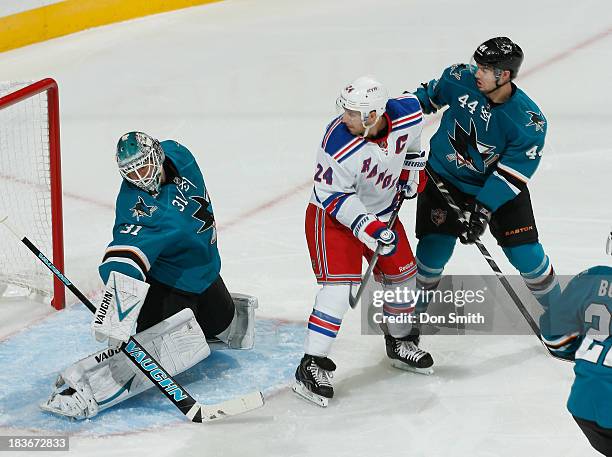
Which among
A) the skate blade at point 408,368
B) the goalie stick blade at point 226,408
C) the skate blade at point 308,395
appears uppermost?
the goalie stick blade at point 226,408


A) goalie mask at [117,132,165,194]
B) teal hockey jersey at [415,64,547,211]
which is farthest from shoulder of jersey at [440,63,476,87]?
goalie mask at [117,132,165,194]

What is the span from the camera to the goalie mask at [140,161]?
3145mm

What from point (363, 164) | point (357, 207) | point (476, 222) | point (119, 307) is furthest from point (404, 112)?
point (119, 307)

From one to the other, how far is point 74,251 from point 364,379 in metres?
1.46

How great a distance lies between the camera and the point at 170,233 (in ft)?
10.5

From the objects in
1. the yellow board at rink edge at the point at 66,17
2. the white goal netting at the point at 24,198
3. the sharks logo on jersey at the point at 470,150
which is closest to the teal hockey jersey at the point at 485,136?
the sharks logo on jersey at the point at 470,150

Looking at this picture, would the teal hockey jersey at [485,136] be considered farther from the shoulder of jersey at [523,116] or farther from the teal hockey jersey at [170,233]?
the teal hockey jersey at [170,233]

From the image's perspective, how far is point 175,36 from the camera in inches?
262

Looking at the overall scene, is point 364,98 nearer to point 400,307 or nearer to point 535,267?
point 400,307

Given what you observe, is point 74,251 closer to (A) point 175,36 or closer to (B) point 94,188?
(B) point 94,188

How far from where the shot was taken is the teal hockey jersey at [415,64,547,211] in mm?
3350

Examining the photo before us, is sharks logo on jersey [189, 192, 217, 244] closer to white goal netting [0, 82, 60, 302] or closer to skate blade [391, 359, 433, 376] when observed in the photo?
skate blade [391, 359, 433, 376]

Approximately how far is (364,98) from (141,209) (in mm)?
701

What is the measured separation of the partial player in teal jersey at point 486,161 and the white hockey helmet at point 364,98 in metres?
0.38
